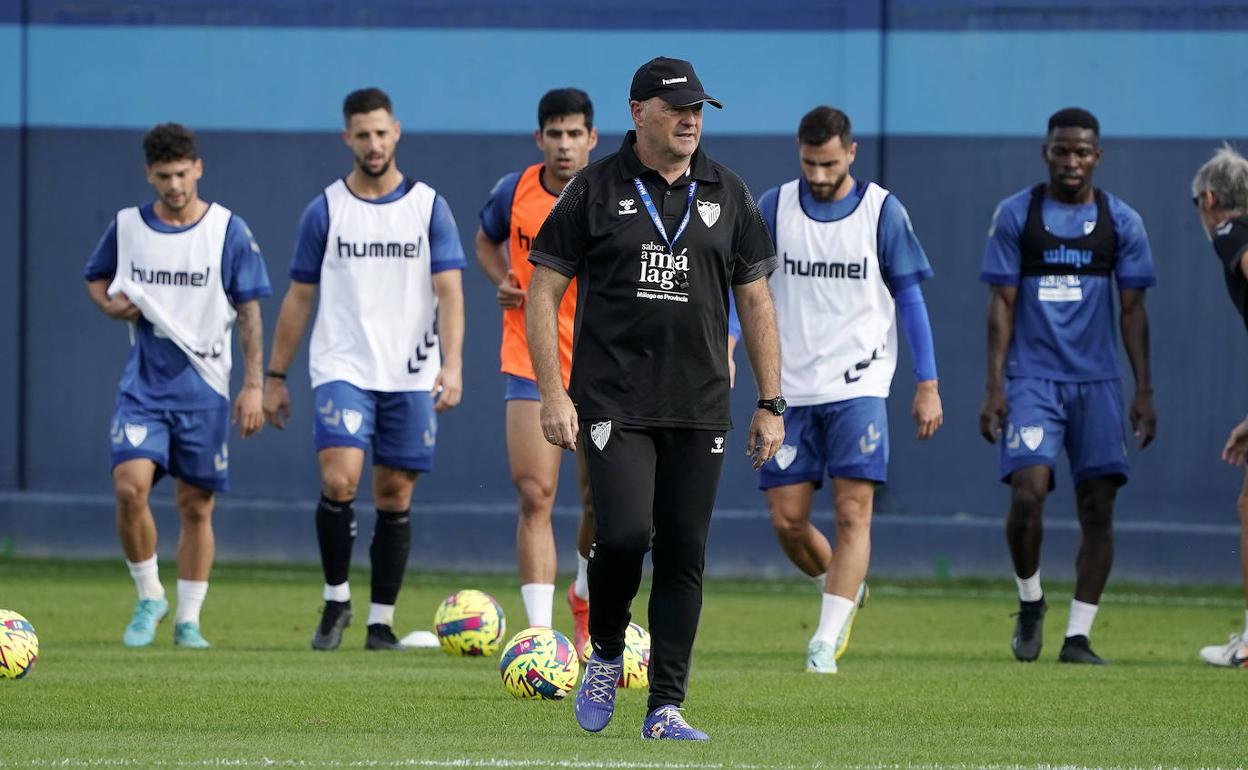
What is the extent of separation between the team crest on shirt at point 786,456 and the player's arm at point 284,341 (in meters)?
2.56

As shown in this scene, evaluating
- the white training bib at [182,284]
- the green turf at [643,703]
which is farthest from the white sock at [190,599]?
the white training bib at [182,284]

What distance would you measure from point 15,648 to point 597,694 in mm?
2856

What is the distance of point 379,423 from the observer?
10.5 meters

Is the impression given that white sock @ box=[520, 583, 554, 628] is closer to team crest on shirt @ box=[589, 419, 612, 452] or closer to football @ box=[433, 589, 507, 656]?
football @ box=[433, 589, 507, 656]

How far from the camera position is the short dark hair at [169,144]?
10.4 m

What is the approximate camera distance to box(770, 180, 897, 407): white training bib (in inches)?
377

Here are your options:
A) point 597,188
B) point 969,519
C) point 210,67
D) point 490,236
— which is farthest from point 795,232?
point 210,67

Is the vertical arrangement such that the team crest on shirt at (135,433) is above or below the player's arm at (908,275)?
below

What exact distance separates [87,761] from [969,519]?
398 inches

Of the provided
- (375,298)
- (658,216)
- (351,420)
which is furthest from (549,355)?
(375,298)

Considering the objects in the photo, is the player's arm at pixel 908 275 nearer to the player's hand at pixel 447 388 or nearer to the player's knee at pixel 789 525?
the player's knee at pixel 789 525

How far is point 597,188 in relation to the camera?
22.0 feet

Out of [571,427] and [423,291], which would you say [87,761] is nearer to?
[571,427]

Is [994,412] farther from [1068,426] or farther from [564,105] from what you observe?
[564,105]
